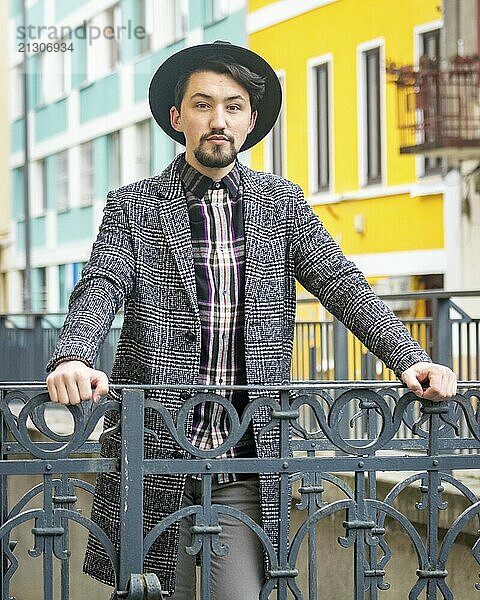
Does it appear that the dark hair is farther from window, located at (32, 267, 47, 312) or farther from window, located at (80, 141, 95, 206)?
window, located at (32, 267, 47, 312)

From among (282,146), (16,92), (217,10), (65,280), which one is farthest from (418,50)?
(16,92)

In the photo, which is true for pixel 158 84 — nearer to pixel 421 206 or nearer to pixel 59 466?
pixel 59 466

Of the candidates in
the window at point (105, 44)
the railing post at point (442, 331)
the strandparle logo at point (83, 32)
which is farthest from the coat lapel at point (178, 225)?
the window at point (105, 44)

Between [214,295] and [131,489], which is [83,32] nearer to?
[214,295]

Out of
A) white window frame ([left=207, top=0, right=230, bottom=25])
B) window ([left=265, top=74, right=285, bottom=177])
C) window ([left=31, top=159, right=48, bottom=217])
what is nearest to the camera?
window ([left=265, top=74, right=285, bottom=177])

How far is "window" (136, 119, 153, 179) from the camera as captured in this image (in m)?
27.6

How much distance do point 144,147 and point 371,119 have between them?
8.67 m

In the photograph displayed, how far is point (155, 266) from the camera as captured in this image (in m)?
3.80

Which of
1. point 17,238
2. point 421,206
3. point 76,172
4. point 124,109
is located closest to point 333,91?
point 421,206

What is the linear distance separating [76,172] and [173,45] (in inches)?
226

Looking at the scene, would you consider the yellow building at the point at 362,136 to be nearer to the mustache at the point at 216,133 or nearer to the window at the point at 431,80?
the window at the point at 431,80

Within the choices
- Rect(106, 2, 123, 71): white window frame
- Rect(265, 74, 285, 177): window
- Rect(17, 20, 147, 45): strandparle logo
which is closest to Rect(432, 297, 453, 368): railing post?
Rect(265, 74, 285, 177): window

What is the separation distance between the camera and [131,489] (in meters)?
3.59

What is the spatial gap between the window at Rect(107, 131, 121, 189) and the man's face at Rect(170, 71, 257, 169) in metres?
24.9
